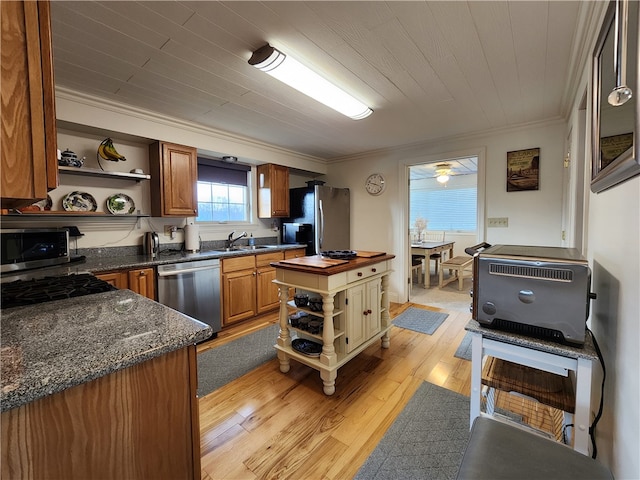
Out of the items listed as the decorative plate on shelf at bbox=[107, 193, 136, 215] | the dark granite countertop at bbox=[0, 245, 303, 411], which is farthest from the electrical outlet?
the decorative plate on shelf at bbox=[107, 193, 136, 215]

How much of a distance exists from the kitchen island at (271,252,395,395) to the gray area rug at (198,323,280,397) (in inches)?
13.5

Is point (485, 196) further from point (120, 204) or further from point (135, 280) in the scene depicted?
point (120, 204)

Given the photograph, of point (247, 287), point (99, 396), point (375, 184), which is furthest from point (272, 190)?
point (99, 396)

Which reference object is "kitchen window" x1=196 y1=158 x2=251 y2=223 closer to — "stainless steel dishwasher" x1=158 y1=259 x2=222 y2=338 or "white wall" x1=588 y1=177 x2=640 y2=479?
"stainless steel dishwasher" x1=158 y1=259 x2=222 y2=338

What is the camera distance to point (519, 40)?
1.62m

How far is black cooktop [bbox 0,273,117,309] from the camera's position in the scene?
1.19 m

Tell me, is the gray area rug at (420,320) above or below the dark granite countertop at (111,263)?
below

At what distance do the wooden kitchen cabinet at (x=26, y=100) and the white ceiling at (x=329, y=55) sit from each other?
1.01 meters

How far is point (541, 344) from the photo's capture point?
1097 millimetres

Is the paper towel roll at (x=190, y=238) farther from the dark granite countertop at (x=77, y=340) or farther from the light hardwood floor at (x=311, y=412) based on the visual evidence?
the dark granite countertop at (x=77, y=340)

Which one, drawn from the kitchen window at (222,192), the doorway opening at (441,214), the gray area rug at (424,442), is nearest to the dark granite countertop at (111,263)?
the kitchen window at (222,192)

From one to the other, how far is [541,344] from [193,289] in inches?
107

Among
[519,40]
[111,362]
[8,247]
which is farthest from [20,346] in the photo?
[519,40]

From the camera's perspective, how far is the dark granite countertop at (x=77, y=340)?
61 cm
